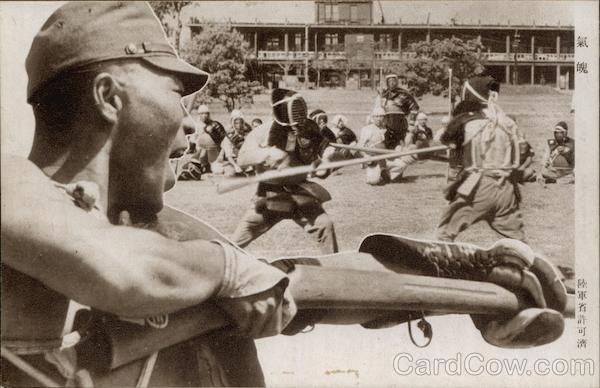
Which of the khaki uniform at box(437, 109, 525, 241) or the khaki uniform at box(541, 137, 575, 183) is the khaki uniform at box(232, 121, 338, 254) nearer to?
the khaki uniform at box(437, 109, 525, 241)

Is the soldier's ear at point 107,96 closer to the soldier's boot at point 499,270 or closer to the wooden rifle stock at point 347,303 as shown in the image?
the wooden rifle stock at point 347,303

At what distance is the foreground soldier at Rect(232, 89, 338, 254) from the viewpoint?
237 inches

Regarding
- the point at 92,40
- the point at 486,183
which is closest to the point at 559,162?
the point at 486,183

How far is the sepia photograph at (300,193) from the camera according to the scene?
515 cm

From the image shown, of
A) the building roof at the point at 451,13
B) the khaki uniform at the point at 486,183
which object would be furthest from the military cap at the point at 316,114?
the khaki uniform at the point at 486,183

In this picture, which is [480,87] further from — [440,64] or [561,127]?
[561,127]

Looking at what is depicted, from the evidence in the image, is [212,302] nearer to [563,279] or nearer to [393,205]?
[393,205]

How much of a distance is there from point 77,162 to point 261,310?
1385 mm

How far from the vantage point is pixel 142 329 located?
5.25m

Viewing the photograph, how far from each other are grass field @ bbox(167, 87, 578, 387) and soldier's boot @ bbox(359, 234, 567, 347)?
0.09 meters

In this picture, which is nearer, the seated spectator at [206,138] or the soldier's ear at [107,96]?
the soldier's ear at [107,96]

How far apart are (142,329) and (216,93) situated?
1.75m

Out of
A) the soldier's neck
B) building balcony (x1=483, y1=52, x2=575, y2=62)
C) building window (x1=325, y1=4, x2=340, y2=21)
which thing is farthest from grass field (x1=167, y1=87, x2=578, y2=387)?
the soldier's neck

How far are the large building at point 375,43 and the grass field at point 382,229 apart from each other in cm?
20
